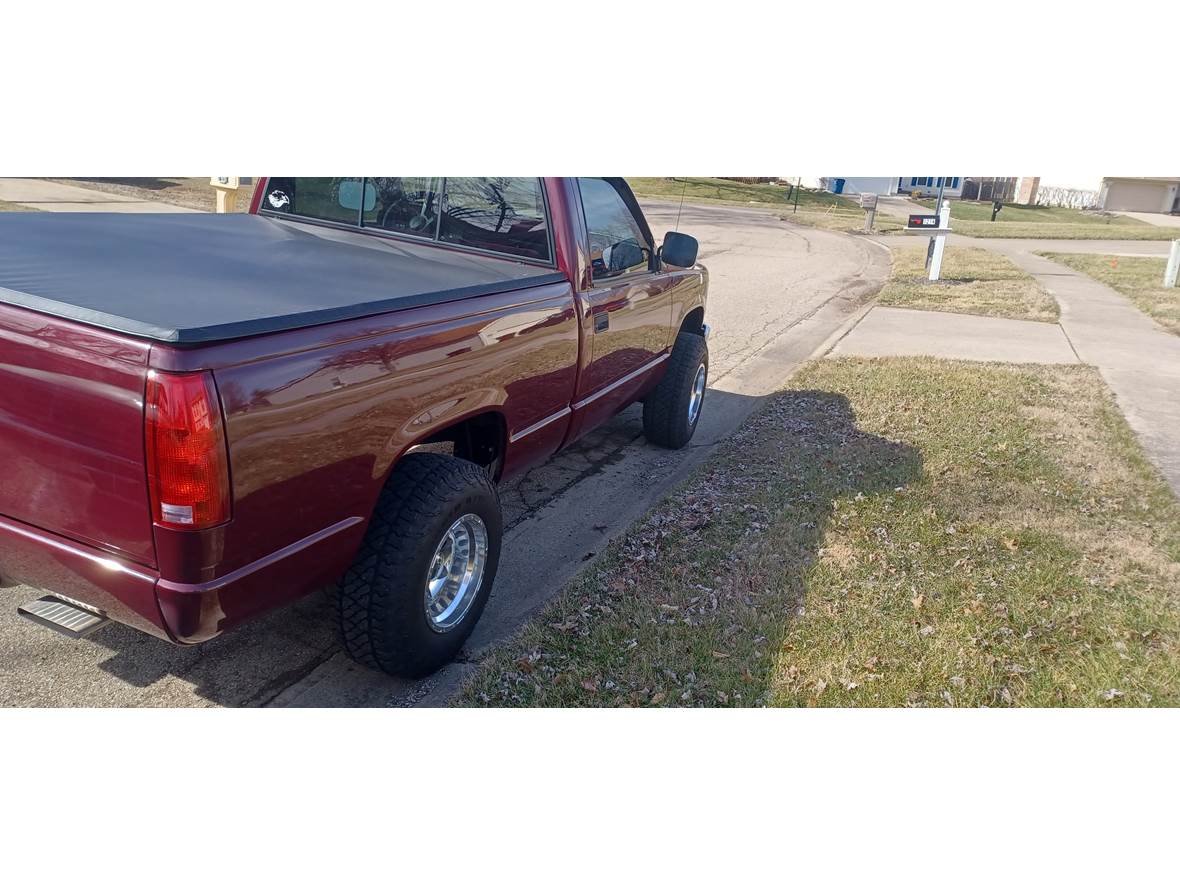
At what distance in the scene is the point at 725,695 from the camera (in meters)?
3.27

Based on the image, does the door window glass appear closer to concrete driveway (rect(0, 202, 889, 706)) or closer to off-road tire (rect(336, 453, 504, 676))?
concrete driveway (rect(0, 202, 889, 706))

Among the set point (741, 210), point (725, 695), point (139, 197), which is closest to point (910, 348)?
point (725, 695)

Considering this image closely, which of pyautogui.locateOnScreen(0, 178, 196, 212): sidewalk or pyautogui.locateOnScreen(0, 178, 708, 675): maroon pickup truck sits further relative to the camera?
pyautogui.locateOnScreen(0, 178, 196, 212): sidewalk

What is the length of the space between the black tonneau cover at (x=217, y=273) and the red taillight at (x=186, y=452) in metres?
0.15

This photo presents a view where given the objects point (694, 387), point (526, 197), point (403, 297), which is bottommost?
point (694, 387)

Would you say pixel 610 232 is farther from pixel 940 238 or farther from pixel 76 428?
pixel 940 238

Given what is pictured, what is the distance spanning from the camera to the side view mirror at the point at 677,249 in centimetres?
516

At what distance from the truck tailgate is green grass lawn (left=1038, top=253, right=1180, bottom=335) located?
34.0 feet

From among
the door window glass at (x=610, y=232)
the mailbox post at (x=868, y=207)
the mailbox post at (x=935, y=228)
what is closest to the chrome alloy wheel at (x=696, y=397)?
the door window glass at (x=610, y=232)

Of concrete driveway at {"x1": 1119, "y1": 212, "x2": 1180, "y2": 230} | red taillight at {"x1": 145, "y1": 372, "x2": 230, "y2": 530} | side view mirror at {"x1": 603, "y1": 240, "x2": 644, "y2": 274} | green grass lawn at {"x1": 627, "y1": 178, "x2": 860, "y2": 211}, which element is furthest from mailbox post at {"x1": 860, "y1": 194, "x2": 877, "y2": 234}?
red taillight at {"x1": 145, "y1": 372, "x2": 230, "y2": 530}

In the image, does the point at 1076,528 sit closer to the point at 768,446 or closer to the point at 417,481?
the point at 768,446

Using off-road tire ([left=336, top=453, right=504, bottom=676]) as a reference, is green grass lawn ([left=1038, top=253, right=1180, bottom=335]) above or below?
above

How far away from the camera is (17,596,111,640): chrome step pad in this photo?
8.57ft

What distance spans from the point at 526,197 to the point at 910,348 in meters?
6.34
